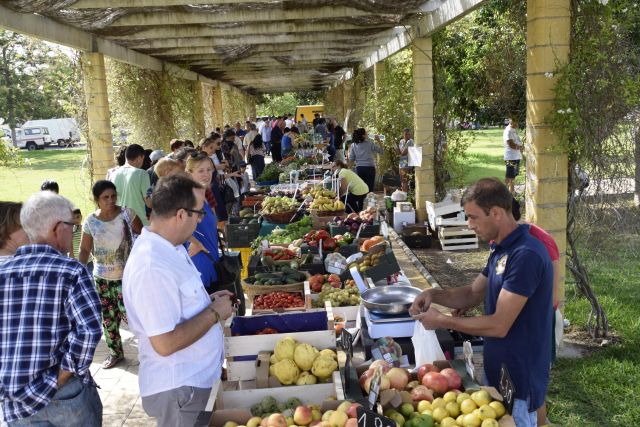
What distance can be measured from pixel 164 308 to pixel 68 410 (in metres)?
0.75

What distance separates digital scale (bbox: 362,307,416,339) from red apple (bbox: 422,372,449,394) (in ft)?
2.70

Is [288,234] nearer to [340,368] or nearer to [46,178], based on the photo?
[340,368]

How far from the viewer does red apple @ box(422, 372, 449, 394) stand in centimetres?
268

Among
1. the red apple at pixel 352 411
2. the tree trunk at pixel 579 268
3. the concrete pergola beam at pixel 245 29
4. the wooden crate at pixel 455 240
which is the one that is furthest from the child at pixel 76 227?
the wooden crate at pixel 455 240

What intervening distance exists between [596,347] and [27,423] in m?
4.63

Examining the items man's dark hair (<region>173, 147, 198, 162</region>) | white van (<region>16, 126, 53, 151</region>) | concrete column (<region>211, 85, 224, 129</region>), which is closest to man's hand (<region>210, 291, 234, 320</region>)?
man's dark hair (<region>173, 147, 198, 162</region>)

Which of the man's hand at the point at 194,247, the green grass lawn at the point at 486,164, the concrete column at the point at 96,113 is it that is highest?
the concrete column at the point at 96,113

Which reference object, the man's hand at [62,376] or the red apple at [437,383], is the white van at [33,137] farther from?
the red apple at [437,383]

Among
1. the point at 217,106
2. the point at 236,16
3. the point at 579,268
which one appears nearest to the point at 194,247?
the point at 579,268

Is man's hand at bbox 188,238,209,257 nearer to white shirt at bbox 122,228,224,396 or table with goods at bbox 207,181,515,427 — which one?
table with goods at bbox 207,181,515,427

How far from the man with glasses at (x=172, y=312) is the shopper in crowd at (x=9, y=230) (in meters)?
0.89

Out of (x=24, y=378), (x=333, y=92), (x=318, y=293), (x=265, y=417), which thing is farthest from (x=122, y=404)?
(x=333, y=92)

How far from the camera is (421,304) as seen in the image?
3082mm

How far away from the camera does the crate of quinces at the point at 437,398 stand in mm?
2389
